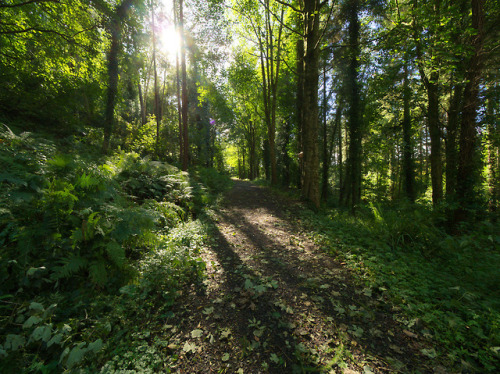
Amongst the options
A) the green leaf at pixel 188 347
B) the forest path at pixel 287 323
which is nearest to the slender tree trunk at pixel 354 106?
the forest path at pixel 287 323

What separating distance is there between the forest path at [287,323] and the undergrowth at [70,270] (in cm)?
54

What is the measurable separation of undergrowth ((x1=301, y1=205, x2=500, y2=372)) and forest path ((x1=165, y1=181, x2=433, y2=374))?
0.78 ft

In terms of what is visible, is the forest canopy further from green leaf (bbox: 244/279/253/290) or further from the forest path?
green leaf (bbox: 244/279/253/290)

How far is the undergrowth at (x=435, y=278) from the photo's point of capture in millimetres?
1947

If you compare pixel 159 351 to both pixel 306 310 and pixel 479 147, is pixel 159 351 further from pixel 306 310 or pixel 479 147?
pixel 479 147

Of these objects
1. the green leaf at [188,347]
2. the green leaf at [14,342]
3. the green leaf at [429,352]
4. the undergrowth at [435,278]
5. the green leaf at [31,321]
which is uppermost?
the green leaf at [31,321]

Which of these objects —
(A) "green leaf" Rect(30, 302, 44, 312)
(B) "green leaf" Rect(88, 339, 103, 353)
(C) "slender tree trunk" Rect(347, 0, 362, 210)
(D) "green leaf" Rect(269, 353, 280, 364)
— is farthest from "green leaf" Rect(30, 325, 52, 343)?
(C) "slender tree trunk" Rect(347, 0, 362, 210)

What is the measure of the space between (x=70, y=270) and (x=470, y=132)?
8.79 meters

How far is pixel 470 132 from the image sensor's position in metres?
4.98

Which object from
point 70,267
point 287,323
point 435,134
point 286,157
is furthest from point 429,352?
point 286,157

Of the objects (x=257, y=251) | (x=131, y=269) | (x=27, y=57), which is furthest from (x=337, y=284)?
(x=27, y=57)

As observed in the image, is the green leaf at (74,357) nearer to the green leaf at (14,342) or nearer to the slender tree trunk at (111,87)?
the green leaf at (14,342)

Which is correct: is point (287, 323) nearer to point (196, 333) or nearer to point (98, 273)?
point (196, 333)

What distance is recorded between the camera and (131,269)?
9.99 feet
